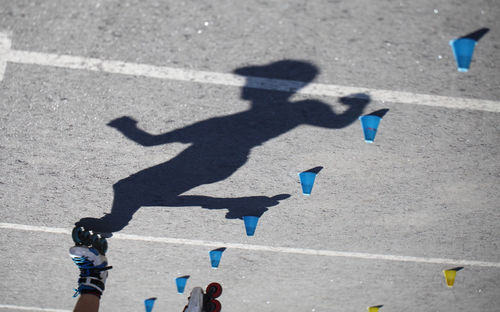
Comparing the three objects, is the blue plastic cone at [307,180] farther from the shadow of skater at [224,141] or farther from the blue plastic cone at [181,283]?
the blue plastic cone at [181,283]

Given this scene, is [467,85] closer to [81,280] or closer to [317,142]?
[317,142]

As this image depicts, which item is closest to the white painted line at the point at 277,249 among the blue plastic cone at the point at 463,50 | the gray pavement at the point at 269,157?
the gray pavement at the point at 269,157

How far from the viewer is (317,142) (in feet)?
8.21

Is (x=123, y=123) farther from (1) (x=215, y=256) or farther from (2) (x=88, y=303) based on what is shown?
(2) (x=88, y=303)

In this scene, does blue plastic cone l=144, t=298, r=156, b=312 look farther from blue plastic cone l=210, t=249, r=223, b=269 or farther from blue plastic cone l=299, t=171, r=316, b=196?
blue plastic cone l=299, t=171, r=316, b=196

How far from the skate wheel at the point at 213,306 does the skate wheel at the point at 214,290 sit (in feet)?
0.22

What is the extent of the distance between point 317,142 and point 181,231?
5.50 ft

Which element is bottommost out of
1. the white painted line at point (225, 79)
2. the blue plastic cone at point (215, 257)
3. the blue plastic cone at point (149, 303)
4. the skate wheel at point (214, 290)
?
the blue plastic cone at point (149, 303)

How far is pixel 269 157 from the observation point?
102 inches

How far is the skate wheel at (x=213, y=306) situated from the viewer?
3320mm

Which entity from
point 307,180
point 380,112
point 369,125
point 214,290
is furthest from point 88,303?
point 380,112

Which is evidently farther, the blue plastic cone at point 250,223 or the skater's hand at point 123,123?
the blue plastic cone at point 250,223

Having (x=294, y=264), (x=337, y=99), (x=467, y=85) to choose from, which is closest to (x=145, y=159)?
(x=337, y=99)

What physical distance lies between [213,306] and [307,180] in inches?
75.6
